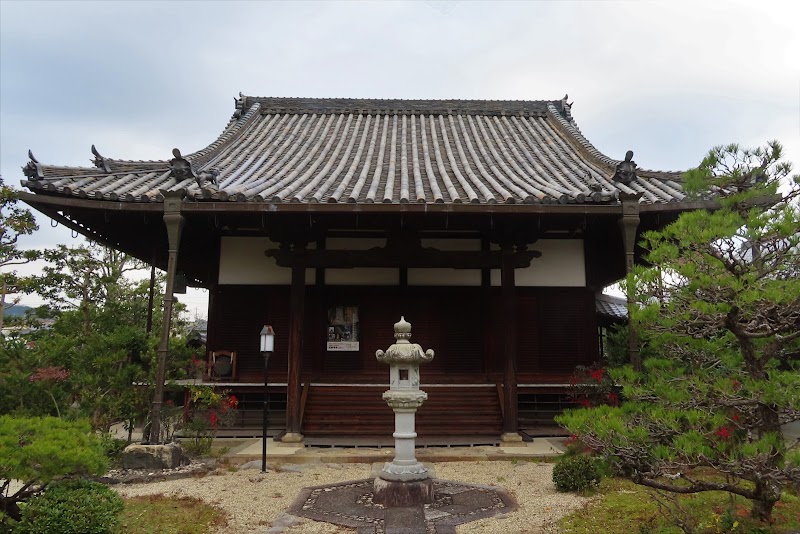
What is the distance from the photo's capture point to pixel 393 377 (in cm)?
626

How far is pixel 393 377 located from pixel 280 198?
3572 millimetres

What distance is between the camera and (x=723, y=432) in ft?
13.2

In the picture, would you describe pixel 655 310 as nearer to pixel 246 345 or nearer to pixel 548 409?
pixel 548 409

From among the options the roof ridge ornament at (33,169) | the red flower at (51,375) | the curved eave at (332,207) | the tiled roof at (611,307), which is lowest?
the red flower at (51,375)

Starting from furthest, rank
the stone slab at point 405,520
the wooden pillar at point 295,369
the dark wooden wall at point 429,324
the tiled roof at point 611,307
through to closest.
A: the tiled roof at point 611,307, the dark wooden wall at point 429,324, the wooden pillar at point 295,369, the stone slab at point 405,520

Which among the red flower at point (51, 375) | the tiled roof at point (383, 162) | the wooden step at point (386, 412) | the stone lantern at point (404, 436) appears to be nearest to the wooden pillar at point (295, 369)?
the wooden step at point (386, 412)

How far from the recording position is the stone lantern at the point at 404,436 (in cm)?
582

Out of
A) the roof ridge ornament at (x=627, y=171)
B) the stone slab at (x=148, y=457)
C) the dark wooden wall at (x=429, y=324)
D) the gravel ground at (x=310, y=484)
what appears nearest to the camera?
the gravel ground at (x=310, y=484)

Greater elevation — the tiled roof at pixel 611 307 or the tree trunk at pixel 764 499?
the tiled roof at pixel 611 307

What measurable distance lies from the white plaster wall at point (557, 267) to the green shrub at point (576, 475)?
507 centimetres

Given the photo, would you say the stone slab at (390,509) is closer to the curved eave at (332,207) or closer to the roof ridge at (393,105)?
the curved eave at (332,207)

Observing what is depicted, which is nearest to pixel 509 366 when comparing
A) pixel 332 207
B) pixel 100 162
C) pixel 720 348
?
pixel 332 207

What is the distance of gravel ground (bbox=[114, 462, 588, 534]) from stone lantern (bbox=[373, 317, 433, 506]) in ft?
2.71

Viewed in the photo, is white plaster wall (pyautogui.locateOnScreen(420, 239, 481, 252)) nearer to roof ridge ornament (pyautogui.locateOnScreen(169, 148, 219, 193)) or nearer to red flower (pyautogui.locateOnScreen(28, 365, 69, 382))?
roof ridge ornament (pyautogui.locateOnScreen(169, 148, 219, 193))
